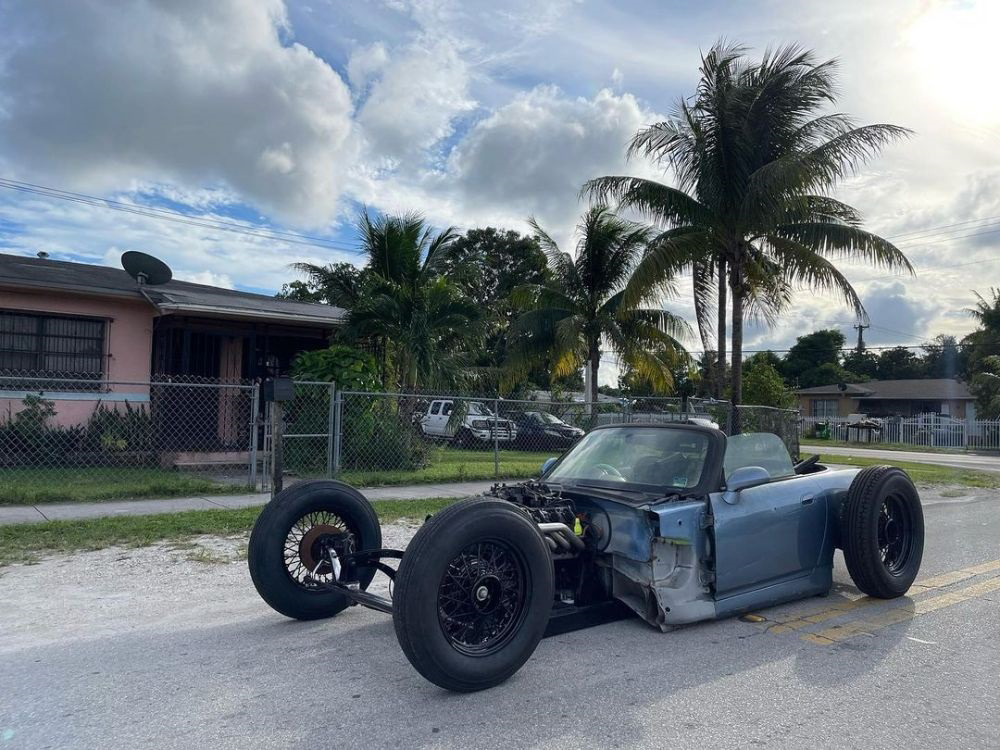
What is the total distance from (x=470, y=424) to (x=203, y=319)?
7.56 metres

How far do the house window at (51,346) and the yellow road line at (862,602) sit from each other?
13524 mm

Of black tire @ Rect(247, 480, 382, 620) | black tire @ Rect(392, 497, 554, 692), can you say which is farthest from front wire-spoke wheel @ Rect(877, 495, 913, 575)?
black tire @ Rect(247, 480, 382, 620)

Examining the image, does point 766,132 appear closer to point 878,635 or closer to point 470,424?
point 470,424

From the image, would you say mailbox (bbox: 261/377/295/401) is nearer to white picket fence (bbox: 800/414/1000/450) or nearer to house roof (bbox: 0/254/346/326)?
house roof (bbox: 0/254/346/326)

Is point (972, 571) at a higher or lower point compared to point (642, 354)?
lower

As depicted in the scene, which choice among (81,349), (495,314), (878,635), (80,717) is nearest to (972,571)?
(878,635)

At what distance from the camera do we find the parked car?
1927 cm

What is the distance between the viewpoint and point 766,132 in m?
16.0

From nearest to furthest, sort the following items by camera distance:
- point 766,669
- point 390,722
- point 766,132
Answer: point 390,722 → point 766,669 → point 766,132

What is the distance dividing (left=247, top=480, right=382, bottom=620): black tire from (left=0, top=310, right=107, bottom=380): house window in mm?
11304

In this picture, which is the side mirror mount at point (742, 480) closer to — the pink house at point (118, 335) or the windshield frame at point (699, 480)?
the windshield frame at point (699, 480)

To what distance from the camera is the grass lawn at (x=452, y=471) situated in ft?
42.0

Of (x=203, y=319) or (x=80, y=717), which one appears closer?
(x=80, y=717)

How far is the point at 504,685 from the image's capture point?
403 cm
